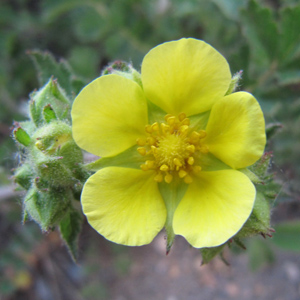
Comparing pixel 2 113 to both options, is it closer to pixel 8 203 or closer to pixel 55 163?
pixel 8 203

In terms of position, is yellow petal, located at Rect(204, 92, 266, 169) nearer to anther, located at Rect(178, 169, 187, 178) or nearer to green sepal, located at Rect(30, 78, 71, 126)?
anther, located at Rect(178, 169, 187, 178)

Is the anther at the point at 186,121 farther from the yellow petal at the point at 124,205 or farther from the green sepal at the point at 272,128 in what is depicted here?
the green sepal at the point at 272,128

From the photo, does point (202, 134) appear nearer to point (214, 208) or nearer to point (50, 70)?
point (214, 208)

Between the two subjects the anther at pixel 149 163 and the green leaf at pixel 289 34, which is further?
the green leaf at pixel 289 34

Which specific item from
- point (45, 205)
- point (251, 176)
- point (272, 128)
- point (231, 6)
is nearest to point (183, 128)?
point (251, 176)

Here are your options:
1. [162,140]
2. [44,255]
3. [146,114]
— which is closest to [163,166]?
[162,140]

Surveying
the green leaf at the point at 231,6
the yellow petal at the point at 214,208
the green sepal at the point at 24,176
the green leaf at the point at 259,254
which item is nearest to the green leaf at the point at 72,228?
the green sepal at the point at 24,176
